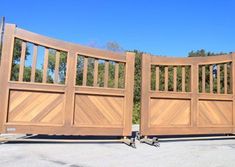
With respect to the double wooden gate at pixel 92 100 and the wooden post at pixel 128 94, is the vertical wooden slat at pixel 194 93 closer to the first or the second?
the double wooden gate at pixel 92 100

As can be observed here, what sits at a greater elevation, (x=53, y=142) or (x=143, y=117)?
(x=143, y=117)

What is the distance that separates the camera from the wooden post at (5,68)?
6.05 m

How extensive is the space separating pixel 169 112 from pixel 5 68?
3.99m

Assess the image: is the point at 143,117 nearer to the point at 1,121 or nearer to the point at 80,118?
the point at 80,118

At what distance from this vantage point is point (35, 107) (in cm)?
631

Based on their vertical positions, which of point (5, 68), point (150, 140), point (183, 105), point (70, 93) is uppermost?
point (5, 68)

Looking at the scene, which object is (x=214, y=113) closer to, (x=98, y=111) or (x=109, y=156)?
(x=98, y=111)

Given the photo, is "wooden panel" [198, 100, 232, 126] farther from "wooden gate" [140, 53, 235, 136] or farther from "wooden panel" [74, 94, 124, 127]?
"wooden panel" [74, 94, 124, 127]

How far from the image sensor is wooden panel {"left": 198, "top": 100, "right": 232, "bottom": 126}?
304 inches

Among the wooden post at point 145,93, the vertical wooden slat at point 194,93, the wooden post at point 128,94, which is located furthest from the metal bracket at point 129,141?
the vertical wooden slat at point 194,93

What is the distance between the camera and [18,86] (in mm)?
6160

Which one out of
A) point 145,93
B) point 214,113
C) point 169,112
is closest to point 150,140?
point 169,112

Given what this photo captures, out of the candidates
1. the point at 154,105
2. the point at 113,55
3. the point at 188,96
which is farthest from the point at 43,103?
the point at 188,96

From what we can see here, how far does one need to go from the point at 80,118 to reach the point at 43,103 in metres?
0.88
